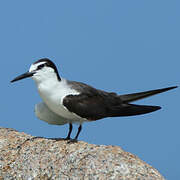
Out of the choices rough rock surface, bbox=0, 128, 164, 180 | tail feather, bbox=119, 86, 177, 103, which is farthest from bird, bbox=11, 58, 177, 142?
rough rock surface, bbox=0, 128, 164, 180

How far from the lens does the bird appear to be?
24.5 ft

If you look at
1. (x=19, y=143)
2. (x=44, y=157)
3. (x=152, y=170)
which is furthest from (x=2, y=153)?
(x=152, y=170)

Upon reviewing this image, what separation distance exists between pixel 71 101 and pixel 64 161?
92cm

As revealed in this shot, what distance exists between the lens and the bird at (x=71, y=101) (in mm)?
7461

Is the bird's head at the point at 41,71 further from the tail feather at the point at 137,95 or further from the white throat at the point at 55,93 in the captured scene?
the tail feather at the point at 137,95

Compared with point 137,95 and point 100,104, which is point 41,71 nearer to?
point 100,104

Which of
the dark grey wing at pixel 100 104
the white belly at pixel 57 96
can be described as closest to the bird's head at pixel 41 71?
the white belly at pixel 57 96

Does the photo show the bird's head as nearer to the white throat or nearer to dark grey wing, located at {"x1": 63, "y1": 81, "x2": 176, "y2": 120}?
the white throat

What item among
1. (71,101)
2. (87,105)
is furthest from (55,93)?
(87,105)

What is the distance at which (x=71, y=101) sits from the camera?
7.41m

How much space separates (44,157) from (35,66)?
142 centimetres

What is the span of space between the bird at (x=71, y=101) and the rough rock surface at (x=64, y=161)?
38 cm

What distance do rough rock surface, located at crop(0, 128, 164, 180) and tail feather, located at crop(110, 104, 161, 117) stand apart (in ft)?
2.31

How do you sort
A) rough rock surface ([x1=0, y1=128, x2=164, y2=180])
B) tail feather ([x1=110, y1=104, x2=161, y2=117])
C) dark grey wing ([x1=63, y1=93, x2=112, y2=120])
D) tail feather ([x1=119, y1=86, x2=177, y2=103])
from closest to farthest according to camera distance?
rough rock surface ([x1=0, y1=128, x2=164, y2=180]) → dark grey wing ([x1=63, y1=93, x2=112, y2=120]) → tail feather ([x1=110, y1=104, x2=161, y2=117]) → tail feather ([x1=119, y1=86, x2=177, y2=103])
